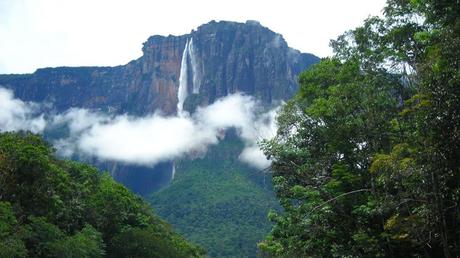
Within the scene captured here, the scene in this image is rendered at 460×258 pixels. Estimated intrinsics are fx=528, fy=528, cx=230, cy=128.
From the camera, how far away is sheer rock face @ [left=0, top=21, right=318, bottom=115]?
147750 millimetres

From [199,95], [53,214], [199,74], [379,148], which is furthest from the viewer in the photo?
[199,74]

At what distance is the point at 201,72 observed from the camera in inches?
6152

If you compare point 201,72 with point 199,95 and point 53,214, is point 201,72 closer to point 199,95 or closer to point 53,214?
point 199,95

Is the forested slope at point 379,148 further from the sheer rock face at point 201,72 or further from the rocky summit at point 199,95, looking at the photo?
the sheer rock face at point 201,72

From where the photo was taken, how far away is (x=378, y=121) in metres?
15.2

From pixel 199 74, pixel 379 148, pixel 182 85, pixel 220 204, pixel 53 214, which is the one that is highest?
pixel 199 74

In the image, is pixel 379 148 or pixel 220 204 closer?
pixel 379 148

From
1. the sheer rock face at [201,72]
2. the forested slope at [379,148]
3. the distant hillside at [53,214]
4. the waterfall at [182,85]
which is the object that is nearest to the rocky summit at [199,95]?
the waterfall at [182,85]

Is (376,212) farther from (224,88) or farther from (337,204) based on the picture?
(224,88)

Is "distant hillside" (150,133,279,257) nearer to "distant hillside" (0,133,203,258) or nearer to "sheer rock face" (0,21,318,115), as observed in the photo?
"sheer rock face" (0,21,318,115)

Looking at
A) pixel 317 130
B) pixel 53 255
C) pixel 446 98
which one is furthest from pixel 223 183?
pixel 446 98

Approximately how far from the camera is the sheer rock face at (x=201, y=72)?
14775cm

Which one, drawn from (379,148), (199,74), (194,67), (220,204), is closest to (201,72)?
(199,74)

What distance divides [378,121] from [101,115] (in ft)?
581
